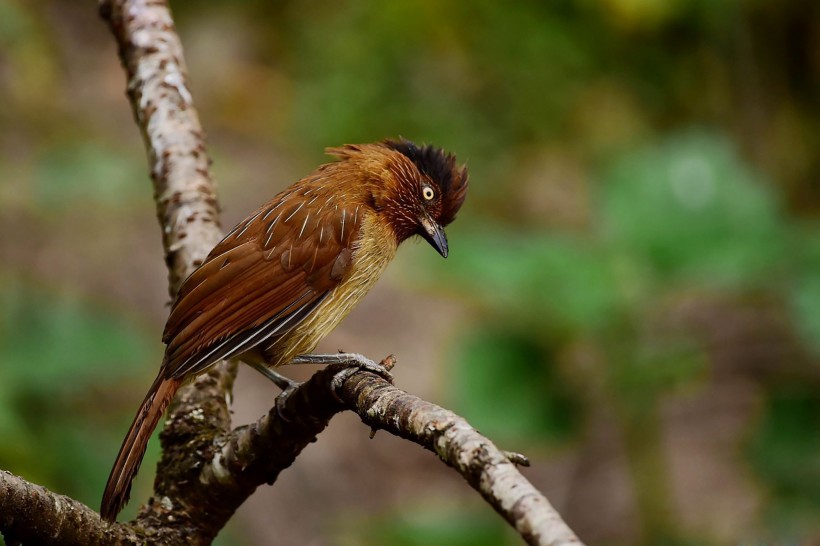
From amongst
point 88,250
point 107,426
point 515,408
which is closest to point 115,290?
point 88,250

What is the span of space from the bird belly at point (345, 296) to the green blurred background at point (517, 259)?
1.06 m

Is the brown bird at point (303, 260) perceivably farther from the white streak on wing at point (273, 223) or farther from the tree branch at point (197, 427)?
the tree branch at point (197, 427)

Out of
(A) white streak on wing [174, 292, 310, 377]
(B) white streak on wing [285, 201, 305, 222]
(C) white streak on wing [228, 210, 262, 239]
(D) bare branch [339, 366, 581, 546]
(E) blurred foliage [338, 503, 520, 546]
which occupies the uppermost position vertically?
(B) white streak on wing [285, 201, 305, 222]

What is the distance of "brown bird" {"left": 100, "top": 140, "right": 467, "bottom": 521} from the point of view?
334 cm

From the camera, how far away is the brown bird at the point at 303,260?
334cm

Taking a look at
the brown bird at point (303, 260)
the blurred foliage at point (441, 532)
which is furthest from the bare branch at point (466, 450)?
the blurred foliage at point (441, 532)

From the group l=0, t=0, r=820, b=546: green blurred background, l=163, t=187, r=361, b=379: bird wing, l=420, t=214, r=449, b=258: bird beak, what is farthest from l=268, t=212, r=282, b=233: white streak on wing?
l=0, t=0, r=820, b=546: green blurred background

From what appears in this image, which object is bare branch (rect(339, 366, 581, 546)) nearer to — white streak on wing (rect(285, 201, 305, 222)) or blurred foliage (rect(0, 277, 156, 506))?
white streak on wing (rect(285, 201, 305, 222))

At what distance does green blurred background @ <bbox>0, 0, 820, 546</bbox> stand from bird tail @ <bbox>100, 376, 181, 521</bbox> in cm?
112

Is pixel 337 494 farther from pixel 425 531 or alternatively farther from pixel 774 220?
pixel 774 220

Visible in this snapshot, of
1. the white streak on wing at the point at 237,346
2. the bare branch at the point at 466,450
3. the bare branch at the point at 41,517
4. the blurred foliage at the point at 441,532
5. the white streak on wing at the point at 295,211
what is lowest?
the bare branch at the point at 41,517

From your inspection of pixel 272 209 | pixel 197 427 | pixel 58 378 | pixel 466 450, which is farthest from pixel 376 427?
pixel 58 378

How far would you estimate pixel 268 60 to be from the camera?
1040 cm

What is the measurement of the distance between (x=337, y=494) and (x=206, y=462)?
13.3 ft
